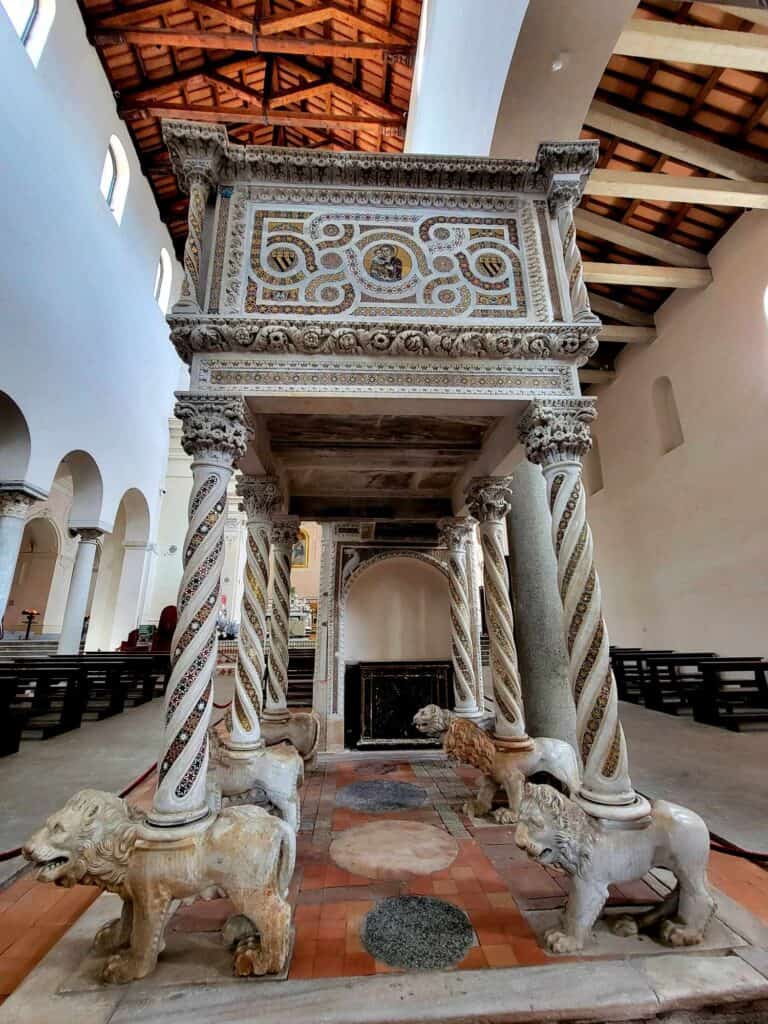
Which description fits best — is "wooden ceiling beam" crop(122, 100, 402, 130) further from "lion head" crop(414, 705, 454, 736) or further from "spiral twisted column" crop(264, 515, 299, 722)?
"lion head" crop(414, 705, 454, 736)

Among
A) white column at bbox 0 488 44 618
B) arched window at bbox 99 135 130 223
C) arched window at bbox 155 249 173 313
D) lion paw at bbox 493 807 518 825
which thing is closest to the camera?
lion paw at bbox 493 807 518 825

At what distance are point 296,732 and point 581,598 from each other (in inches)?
119

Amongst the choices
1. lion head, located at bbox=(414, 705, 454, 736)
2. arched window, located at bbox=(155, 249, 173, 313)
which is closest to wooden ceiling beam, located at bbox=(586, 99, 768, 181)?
lion head, located at bbox=(414, 705, 454, 736)

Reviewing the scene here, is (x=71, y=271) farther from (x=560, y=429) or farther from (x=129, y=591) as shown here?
(x=560, y=429)

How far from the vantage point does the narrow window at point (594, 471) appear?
12523mm

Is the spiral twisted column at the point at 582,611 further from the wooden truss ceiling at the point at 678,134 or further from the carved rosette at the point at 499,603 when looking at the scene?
the wooden truss ceiling at the point at 678,134

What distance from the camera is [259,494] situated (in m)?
4.44

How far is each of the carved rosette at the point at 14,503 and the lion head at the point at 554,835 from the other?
26.5ft

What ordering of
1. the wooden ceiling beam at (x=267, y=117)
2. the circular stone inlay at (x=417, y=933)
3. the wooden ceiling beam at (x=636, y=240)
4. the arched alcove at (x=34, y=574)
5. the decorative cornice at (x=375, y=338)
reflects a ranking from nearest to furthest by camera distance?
the circular stone inlay at (x=417, y=933), the decorative cornice at (x=375, y=338), the wooden ceiling beam at (x=636, y=240), the wooden ceiling beam at (x=267, y=117), the arched alcove at (x=34, y=574)

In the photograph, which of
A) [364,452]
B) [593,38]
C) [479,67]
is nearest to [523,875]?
[364,452]

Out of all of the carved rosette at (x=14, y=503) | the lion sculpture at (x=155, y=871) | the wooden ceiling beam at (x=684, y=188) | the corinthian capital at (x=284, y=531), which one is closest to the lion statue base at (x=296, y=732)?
the corinthian capital at (x=284, y=531)

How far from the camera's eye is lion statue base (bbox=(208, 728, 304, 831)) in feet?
10.4

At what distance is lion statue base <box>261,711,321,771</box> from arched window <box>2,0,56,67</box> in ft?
36.8

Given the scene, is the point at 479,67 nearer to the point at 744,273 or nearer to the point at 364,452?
the point at 364,452
